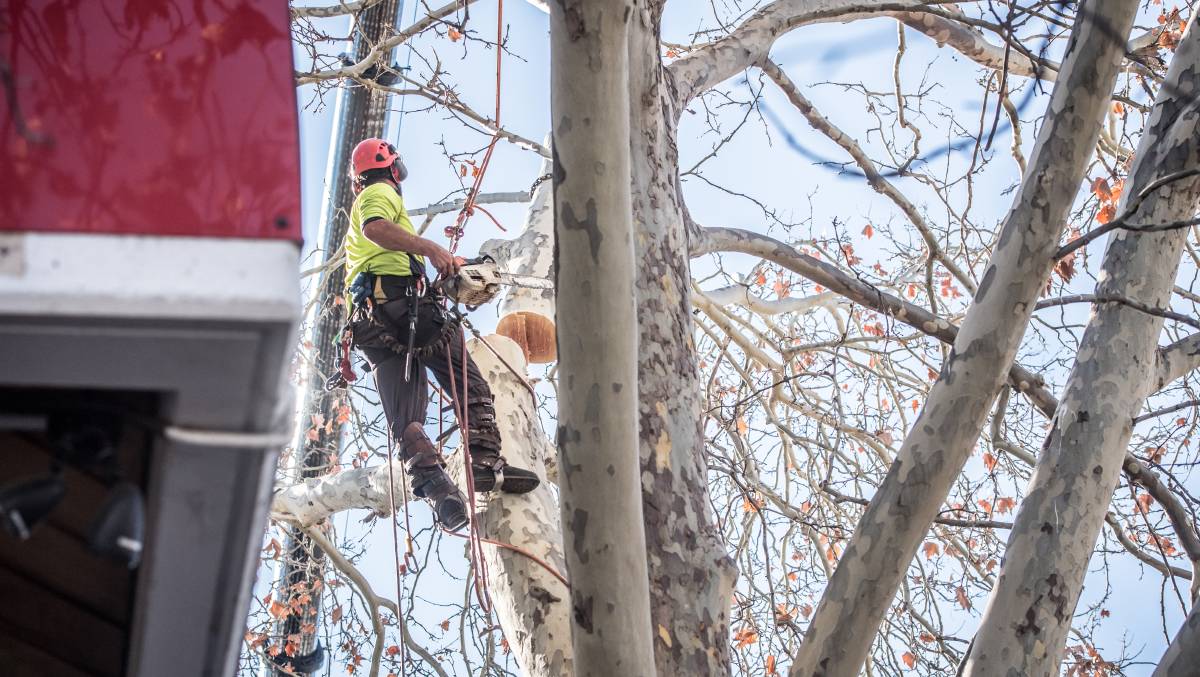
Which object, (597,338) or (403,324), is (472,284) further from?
(597,338)

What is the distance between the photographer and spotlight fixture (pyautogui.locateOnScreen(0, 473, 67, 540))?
1.44 meters

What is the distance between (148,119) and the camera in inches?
58.4

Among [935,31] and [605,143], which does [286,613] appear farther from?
[605,143]

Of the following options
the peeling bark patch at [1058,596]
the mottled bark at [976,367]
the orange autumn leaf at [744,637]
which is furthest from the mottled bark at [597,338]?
the orange autumn leaf at [744,637]

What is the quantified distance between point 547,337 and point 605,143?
3089 millimetres

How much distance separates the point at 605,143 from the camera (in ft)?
7.26

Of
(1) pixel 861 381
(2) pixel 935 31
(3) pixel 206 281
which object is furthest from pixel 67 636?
(1) pixel 861 381

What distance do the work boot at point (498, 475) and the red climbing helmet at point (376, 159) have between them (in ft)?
5.08

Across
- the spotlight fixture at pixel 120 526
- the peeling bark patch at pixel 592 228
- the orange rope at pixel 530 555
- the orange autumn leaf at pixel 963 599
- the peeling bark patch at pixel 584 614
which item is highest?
the orange autumn leaf at pixel 963 599

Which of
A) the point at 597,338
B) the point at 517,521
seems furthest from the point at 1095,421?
the point at 517,521

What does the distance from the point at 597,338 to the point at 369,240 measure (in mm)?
2819

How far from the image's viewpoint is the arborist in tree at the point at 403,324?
461 centimetres

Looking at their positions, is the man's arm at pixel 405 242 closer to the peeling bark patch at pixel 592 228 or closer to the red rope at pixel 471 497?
the red rope at pixel 471 497

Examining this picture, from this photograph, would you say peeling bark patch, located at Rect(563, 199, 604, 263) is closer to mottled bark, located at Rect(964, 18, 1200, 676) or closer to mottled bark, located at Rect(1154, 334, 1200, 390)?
mottled bark, located at Rect(964, 18, 1200, 676)
